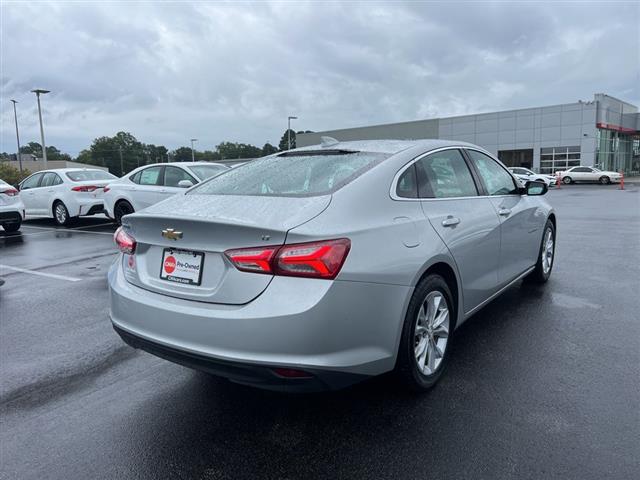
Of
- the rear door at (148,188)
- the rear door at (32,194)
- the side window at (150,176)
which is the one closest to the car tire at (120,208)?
the rear door at (148,188)

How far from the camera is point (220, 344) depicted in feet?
8.24

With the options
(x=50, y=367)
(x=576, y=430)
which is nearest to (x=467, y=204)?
(x=576, y=430)

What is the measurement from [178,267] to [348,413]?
4.38 feet

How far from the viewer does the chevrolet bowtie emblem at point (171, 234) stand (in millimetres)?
2740

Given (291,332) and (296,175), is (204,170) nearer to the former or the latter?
(296,175)

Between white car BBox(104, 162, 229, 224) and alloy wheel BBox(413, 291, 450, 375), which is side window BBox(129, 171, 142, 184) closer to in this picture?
white car BBox(104, 162, 229, 224)

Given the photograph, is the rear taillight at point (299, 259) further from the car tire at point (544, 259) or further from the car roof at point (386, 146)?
the car tire at point (544, 259)

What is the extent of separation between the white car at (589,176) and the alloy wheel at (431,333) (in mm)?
38360

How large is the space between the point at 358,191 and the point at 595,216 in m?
13.0

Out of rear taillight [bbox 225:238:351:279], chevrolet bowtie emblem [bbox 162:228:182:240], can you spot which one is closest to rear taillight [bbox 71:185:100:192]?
chevrolet bowtie emblem [bbox 162:228:182:240]

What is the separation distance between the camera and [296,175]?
11.0ft

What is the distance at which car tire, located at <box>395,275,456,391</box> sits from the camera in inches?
115

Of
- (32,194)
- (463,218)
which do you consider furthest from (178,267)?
(32,194)

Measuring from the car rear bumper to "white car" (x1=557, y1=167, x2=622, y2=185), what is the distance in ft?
129
